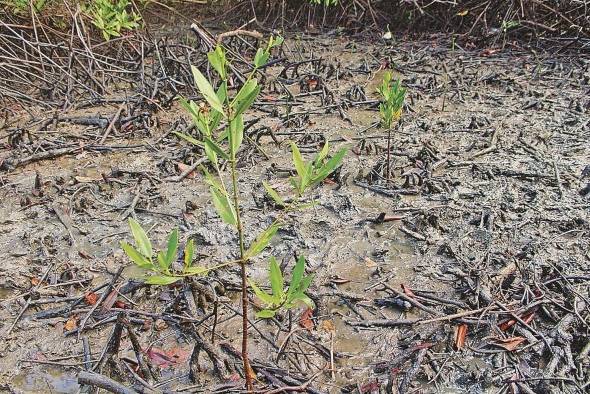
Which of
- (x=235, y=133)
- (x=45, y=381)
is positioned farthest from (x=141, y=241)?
(x=45, y=381)

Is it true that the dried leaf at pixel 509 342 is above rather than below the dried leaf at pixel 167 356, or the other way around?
below

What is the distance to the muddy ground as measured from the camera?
1.77 meters

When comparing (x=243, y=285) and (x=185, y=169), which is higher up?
(x=243, y=285)

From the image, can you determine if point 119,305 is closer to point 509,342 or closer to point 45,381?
point 45,381

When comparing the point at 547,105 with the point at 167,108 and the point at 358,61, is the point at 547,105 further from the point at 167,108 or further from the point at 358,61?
the point at 167,108

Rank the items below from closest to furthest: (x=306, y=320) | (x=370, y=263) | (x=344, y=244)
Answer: (x=306, y=320), (x=370, y=263), (x=344, y=244)

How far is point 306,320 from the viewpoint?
1940mm

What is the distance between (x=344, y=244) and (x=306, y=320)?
541mm

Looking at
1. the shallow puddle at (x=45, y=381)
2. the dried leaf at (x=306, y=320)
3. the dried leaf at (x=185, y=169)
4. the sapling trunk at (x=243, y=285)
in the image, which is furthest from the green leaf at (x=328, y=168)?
the dried leaf at (x=185, y=169)

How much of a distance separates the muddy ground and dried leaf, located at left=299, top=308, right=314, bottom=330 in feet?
0.04

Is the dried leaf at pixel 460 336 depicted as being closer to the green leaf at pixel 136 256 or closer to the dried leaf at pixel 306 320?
the dried leaf at pixel 306 320

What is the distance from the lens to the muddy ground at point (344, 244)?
177cm

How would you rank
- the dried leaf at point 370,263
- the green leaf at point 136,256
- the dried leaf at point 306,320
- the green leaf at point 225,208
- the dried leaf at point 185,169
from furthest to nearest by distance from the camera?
the dried leaf at point 185,169, the dried leaf at point 370,263, the dried leaf at point 306,320, the green leaf at point 225,208, the green leaf at point 136,256

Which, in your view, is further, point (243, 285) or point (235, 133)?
point (243, 285)
